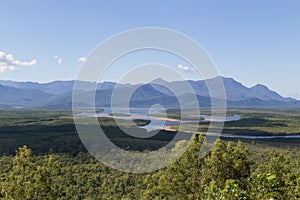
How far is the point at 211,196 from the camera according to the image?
896 centimetres

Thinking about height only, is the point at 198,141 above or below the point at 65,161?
above

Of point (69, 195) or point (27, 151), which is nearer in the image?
point (27, 151)

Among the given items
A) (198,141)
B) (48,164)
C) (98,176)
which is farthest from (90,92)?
(98,176)

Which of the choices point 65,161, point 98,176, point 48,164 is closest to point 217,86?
point 48,164

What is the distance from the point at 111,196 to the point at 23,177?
2426cm

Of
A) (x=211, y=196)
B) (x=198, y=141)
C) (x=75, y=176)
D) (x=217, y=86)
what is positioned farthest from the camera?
(x=75, y=176)

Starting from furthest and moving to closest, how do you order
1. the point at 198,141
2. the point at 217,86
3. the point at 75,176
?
1. the point at 75,176
2. the point at 198,141
3. the point at 217,86

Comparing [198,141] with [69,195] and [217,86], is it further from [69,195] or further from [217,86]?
[69,195]

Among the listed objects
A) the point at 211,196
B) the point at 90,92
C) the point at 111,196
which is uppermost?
Result: the point at 90,92

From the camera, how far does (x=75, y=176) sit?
38625 millimetres

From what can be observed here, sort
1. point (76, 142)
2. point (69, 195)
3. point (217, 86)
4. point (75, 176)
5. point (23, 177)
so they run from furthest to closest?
point (76, 142) < point (75, 176) < point (69, 195) < point (23, 177) < point (217, 86)

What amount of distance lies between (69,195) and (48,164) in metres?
23.3

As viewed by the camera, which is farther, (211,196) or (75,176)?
(75,176)

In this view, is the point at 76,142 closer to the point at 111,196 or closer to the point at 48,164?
the point at 111,196
